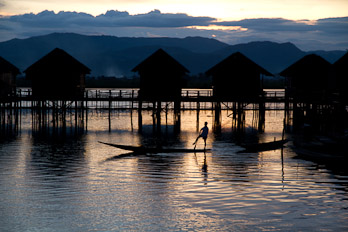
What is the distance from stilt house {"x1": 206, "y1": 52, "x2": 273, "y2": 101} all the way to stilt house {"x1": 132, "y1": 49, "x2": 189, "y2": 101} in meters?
3.54

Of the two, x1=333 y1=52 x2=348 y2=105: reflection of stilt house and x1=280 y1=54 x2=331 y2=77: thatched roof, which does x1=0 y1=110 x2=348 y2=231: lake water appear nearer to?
x1=333 y1=52 x2=348 y2=105: reflection of stilt house

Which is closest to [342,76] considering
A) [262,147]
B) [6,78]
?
[262,147]

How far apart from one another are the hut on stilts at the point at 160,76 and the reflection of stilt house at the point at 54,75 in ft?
21.8

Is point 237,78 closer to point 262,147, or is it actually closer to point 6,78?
point 262,147

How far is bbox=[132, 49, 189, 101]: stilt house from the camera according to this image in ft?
164

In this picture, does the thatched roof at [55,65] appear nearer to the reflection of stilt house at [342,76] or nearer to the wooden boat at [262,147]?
the wooden boat at [262,147]

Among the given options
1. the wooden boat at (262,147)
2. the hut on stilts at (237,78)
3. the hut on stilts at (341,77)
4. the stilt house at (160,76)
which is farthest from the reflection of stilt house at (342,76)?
the stilt house at (160,76)

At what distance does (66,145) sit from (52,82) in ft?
55.7

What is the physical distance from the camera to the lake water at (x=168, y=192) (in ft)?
54.3

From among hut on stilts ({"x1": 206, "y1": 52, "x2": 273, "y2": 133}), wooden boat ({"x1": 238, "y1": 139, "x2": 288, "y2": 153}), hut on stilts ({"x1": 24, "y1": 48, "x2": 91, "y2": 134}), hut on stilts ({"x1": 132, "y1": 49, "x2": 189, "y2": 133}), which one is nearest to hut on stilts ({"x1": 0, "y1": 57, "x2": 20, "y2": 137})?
hut on stilts ({"x1": 24, "y1": 48, "x2": 91, "y2": 134})

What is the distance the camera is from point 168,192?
20094mm

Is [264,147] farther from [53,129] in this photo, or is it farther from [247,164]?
[53,129]

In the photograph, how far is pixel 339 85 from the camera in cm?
4266

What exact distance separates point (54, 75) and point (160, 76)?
1099 centimetres
